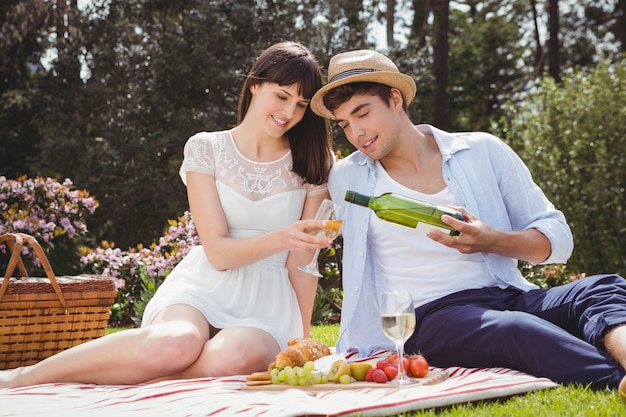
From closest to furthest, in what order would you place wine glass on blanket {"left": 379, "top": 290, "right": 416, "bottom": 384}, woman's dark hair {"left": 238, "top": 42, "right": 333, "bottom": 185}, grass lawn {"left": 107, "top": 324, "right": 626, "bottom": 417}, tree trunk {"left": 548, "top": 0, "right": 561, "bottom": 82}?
grass lawn {"left": 107, "top": 324, "right": 626, "bottom": 417} < wine glass on blanket {"left": 379, "top": 290, "right": 416, "bottom": 384} < woman's dark hair {"left": 238, "top": 42, "right": 333, "bottom": 185} < tree trunk {"left": 548, "top": 0, "right": 561, "bottom": 82}

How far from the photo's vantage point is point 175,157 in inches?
687

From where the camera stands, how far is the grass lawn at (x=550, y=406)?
287 centimetres

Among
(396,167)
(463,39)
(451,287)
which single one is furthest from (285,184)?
(463,39)

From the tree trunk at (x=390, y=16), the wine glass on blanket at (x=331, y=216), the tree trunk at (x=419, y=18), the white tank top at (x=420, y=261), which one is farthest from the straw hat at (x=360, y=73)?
the tree trunk at (x=419, y=18)

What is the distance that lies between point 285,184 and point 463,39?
21355mm

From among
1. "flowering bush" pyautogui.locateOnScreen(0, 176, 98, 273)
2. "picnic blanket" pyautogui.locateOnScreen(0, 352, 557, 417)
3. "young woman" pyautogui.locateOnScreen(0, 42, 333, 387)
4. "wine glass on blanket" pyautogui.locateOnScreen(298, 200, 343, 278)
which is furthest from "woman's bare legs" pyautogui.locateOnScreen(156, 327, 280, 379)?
"flowering bush" pyautogui.locateOnScreen(0, 176, 98, 273)

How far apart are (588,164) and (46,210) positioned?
28.5 feet

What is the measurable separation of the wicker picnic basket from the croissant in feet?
6.47

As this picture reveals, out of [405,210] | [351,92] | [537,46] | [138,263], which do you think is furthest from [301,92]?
[537,46]

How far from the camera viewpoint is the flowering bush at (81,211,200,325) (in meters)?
8.80

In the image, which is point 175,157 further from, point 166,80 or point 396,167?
point 396,167

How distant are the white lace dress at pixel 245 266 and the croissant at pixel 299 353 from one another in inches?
15.2

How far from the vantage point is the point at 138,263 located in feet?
30.7

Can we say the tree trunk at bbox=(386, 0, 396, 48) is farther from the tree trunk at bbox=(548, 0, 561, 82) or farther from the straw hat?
the straw hat
